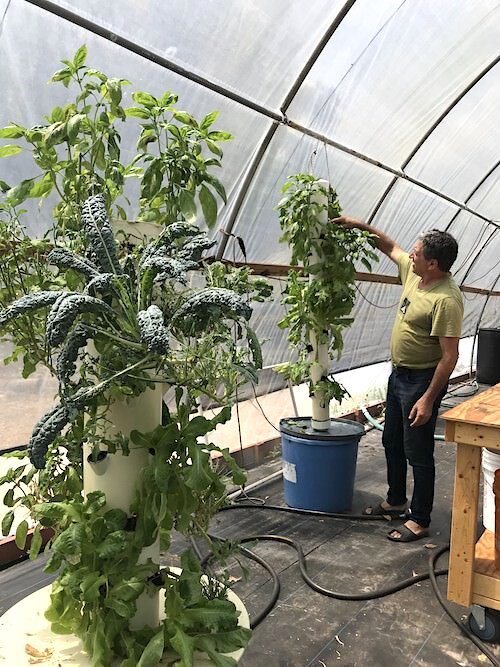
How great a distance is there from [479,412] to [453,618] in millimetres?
808

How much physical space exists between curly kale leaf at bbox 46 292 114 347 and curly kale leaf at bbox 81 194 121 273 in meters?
0.16

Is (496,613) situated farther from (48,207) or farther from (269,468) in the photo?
(48,207)

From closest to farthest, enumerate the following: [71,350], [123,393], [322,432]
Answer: [71,350]
[123,393]
[322,432]

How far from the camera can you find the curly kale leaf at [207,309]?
1147 mm

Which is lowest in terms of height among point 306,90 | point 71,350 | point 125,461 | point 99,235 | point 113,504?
point 113,504

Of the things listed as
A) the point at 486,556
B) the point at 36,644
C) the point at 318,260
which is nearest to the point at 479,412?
the point at 486,556

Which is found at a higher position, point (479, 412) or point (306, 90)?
point (306, 90)

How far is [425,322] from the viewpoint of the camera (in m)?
2.73

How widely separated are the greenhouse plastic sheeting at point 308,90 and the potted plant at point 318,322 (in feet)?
1.62

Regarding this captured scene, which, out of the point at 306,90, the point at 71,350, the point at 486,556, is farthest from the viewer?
the point at 306,90

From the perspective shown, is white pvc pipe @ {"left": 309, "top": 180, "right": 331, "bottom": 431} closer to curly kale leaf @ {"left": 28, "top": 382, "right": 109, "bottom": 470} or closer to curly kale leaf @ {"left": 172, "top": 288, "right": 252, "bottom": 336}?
curly kale leaf @ {"left": 172, "top": 288, "right": 252, "bottom": 336}

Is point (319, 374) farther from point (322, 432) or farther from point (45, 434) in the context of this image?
point (45, 434)

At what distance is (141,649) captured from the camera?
4.19 ft

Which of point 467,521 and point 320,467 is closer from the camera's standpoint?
point 467,521
